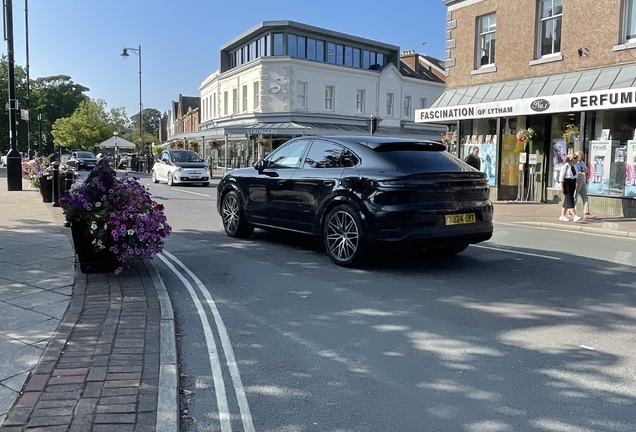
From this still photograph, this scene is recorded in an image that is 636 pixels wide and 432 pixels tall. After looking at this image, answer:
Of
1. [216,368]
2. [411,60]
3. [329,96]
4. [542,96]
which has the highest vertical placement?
[411,60]

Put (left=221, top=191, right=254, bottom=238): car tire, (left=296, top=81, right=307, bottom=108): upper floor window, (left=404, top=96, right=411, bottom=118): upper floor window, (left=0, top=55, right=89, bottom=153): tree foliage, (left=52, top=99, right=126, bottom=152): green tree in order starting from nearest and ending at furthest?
(left=221, top=191, right=254, bottom=238): car tire → (left=296, top=81, right=307, bottom=108): upper floor window → (left=404, top=96, right=411, bottom=118): upper floor window → (left=52, top=99, right=126, bottom=152): green tree → (left=0, top=55, right=89, bottom=153): tree foliage

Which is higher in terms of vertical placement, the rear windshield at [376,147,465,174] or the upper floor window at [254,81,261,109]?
the upper floor window at [254,81,261,109]

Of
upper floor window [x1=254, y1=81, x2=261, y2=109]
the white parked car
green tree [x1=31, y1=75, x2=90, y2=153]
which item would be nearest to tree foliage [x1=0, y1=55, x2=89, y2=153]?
green tree [x1=31, y1=75, x2=90, y2=153]

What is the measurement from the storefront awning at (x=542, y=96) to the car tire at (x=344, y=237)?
9937mm

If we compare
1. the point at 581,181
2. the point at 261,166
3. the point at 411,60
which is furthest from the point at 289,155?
the point at 411,60

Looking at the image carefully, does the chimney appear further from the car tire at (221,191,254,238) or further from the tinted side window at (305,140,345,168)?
the tinted side window at (305,140,345,168)

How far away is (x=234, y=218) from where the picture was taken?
970 centimetres

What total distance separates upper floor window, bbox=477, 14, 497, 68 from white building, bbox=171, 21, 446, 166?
1934cm

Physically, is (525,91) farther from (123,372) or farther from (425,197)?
(123,372)

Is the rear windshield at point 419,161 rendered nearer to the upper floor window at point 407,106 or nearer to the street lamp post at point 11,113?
the street lamp post at point 11,113

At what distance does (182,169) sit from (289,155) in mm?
17946

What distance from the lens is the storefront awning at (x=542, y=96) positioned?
47.3 feet

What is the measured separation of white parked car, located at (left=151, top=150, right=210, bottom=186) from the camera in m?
25.6

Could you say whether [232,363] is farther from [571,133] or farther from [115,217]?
[571,133]
